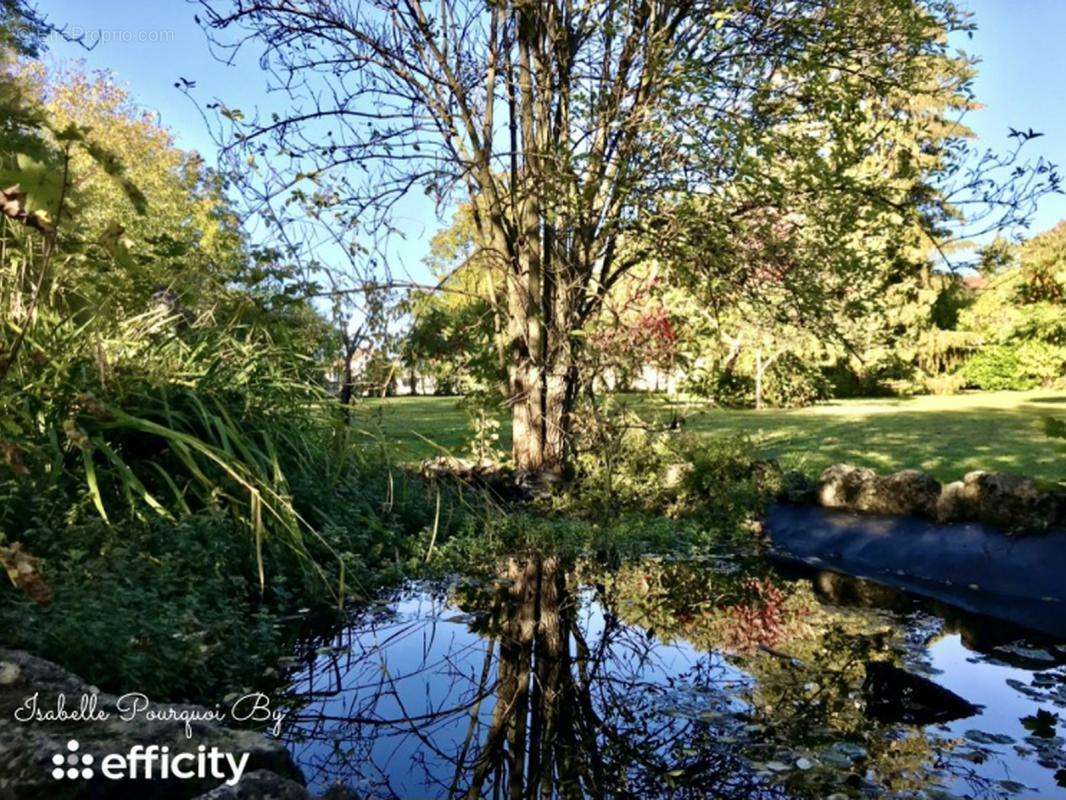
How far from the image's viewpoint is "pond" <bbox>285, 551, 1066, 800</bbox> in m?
3.17

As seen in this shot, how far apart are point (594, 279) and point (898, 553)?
406 centimetres

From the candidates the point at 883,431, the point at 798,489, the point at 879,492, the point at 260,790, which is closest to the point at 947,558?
Answer: the point at 879,492

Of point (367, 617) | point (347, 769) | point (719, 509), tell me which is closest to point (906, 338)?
point (719, 509)

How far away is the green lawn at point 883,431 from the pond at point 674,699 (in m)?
1.33

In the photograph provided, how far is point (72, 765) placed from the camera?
2.26m

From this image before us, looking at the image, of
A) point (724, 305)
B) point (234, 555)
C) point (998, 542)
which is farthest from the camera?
point (724, 305)

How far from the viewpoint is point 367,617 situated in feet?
17.5

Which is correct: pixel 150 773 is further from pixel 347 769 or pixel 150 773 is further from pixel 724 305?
pixel 724 305

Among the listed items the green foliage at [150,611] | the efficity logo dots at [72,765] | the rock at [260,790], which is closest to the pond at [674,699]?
the green foliage at [150,611]

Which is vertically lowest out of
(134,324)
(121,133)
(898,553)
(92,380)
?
(898,553)

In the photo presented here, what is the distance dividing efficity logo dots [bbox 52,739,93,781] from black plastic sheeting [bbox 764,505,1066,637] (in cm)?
565

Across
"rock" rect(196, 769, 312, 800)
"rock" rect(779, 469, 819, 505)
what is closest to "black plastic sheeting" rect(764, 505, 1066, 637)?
"rock" rect(779, 469, 819, 505)

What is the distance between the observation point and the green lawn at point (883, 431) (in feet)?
33.0

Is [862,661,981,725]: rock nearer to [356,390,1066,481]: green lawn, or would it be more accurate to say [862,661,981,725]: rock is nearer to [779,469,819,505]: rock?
[356,390,1066,481]: green lawn
